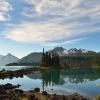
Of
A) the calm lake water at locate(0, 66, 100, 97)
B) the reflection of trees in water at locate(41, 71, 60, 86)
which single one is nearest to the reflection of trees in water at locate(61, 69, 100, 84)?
the calm lake water at locate(0, 66, 100, 97)

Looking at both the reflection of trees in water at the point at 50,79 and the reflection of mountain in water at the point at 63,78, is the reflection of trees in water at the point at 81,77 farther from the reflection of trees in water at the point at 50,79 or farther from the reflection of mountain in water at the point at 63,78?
the reflection of trees in water at the point at 50,79

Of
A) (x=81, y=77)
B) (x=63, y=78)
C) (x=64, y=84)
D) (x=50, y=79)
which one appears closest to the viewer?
(x=64, y=84)

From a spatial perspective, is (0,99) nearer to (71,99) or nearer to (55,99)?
(55,99)

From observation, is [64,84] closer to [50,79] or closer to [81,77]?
[50,79]

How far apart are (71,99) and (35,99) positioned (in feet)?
21.5

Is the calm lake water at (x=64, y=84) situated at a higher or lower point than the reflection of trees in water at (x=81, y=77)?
lower

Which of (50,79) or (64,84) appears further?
(50,79)

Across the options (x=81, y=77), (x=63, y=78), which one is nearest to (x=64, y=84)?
(x=63, y=78)

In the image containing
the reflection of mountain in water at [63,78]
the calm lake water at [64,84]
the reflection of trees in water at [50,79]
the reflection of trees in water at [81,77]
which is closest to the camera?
the calm lake water at [64,84]

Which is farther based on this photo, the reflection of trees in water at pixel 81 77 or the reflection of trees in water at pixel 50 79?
the reflection of trees in water at pixel 81 77

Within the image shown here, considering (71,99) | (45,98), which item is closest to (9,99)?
(45,98)

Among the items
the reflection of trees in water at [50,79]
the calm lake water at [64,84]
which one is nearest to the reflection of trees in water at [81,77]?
the calm lake water at [64,84]

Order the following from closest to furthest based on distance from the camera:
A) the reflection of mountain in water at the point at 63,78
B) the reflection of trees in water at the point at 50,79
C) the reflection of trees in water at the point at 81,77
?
the reflection of trees in water at the point at 50,79, the reflection of mountain in water at the point at 63,78, the reflection of trees in water at the point at 81,77

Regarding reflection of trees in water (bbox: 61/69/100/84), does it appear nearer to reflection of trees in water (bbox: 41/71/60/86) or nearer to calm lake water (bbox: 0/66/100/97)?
calm lake water (bbox: 0/66/100/97)
